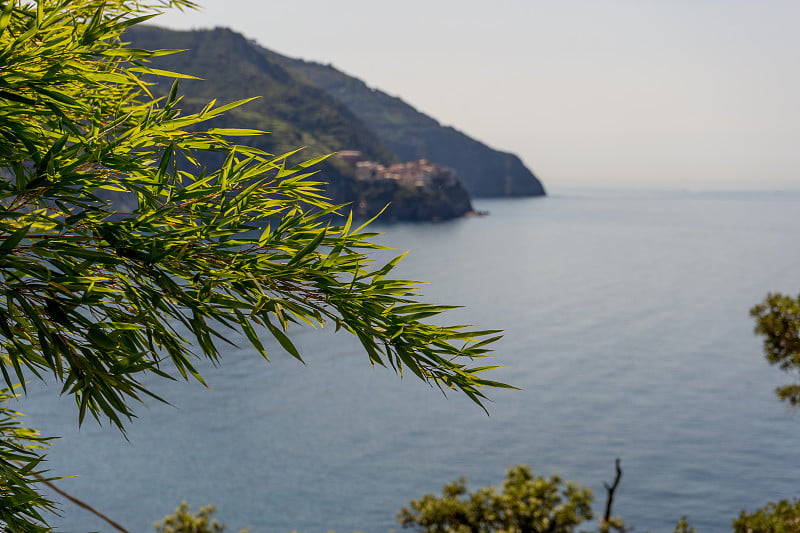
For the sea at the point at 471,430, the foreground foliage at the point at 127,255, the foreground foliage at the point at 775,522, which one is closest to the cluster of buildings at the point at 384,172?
the sea at the point at 471,430

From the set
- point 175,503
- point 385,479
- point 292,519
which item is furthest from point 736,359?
point 175,503

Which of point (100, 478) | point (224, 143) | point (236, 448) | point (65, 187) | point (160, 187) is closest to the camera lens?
point (65, 187)

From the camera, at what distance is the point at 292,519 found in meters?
56.8

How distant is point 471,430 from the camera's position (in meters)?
73.2

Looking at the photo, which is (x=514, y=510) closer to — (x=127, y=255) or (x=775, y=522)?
(x=775, y=522)

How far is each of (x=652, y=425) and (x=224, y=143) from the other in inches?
2981

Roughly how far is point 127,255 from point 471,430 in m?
72.6

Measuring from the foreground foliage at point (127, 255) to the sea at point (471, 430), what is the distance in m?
45.1

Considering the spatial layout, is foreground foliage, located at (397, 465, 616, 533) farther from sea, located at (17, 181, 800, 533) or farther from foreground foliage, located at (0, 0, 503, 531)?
sea, located at (17, 181, 800, 533)

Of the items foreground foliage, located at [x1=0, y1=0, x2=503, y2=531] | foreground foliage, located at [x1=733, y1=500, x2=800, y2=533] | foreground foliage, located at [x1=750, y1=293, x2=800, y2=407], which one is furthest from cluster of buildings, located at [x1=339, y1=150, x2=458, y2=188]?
foreground foliage, located at [x1=0, y1=0, x2=503, y2=531]

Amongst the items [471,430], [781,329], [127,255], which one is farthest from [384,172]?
[127,255]

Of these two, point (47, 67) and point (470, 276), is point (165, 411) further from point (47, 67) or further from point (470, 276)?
point (47, 67)

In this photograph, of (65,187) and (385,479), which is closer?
(65,187)

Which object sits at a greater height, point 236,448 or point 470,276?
point 470,276
